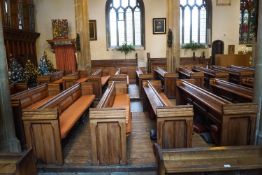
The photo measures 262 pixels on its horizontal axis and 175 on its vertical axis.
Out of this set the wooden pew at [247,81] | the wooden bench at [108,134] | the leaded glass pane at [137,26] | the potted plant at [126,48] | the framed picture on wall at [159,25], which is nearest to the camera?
the wooden bench at [108,134]

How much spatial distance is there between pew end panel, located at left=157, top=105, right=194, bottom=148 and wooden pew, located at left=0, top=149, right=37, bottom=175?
190 cm

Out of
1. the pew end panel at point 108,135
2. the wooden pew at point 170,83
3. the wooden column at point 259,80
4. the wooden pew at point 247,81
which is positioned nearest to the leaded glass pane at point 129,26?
the wooden pew at point 170,83

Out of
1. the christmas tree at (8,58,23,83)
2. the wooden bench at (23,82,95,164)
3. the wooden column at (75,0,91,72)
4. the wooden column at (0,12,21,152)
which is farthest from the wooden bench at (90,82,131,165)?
the wooden column at (75,0,91,72)

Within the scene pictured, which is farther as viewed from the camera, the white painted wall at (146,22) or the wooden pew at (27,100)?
the white painted wall at (146,22)

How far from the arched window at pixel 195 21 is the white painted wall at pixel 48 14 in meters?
7.66

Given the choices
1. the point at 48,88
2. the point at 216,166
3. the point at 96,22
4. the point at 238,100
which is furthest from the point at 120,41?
the point at 216,166

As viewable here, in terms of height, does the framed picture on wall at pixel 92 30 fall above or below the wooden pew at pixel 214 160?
above

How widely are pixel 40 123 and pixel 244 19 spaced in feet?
53.4

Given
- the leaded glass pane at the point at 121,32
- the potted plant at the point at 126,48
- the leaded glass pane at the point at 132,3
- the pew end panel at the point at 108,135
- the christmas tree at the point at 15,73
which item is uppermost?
the leaded glass pane at the point at 132,3

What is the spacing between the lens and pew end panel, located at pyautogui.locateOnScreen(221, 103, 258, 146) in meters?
3.56

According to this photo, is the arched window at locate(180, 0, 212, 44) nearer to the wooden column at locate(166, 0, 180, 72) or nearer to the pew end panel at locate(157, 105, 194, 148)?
the wooden column at locate(166, 0, 180, 72)

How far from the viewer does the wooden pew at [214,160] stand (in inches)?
85.7

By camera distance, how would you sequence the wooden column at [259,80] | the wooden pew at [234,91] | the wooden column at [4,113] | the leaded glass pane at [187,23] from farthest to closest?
the leaded glass pane at [187,23] < the wooden pew at [234,91] < the wooden column at [259,80] < the wooden column at [4,113]

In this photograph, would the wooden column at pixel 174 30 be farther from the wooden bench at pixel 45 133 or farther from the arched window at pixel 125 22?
the wooden bench at pixel 45 133
